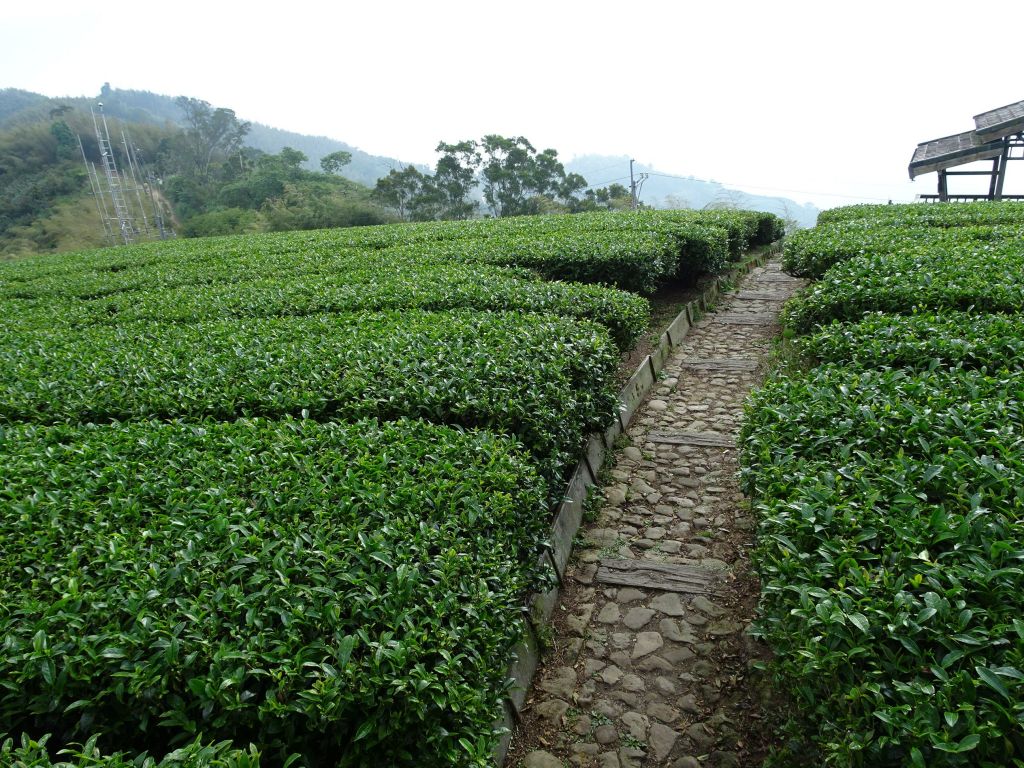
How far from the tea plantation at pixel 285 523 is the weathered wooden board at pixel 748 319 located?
3.41 m

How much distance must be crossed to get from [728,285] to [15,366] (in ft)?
33.1

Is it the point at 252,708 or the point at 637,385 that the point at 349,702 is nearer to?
the point at 252,708

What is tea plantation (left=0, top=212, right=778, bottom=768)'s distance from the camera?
196 centimetres

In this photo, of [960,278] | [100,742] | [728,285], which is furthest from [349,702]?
[728,285]

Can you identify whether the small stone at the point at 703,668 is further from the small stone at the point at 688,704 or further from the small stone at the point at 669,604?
the small stone at the point at 669,604

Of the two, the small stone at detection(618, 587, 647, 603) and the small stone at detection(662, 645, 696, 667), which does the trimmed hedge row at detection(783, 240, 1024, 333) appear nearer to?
the small stone at detection(618, 587, 647, 603)

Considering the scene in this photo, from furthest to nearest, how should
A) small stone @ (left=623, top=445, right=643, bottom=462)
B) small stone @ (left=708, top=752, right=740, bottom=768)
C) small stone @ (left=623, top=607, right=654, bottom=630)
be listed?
small stone @ (left=623, top=445, right=643, bottom=462)
small stone @ (left=623, top=607, right=654, bottom=630)
small stone @ (left=708, top=752, right=740, bottom=768)

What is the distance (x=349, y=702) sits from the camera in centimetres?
191

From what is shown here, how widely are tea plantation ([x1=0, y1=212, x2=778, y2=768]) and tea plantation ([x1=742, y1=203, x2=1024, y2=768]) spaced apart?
3.72 feet

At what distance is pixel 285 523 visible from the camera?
103 inches

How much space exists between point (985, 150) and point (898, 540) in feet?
63.6

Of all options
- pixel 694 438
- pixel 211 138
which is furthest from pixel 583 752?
pixel 211 138

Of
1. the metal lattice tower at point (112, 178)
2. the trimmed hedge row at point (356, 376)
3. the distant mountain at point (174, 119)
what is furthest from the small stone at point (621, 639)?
the distant mountain at point (174, 119)

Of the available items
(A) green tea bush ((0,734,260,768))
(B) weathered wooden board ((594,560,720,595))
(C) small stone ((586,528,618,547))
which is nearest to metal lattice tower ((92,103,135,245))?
(C) small stone ((586,528,618,547))
